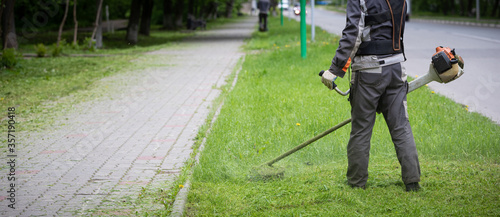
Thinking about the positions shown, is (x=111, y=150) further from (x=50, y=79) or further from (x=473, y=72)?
(x=473, y=72)

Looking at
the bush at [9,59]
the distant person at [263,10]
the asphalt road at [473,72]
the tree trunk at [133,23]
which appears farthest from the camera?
the distant person at [263,10]

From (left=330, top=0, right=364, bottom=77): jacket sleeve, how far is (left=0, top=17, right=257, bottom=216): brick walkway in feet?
6.29

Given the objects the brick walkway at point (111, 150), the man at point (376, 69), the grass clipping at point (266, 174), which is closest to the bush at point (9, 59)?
the brick walkway at point (111, 150)

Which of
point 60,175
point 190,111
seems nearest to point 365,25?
point 60,175

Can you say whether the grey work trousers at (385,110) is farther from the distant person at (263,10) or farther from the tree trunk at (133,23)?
the distant person at (263,10)

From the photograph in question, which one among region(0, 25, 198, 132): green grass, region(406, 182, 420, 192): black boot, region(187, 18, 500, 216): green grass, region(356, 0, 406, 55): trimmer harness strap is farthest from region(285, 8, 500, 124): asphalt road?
region(0, 25, 198, 132): green grass

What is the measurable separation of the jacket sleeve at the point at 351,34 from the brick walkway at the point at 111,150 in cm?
192

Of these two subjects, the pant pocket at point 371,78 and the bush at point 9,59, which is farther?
the bush at point 9,59

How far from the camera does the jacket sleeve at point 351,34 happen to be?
4.19 metres

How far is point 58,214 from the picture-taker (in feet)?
14.0

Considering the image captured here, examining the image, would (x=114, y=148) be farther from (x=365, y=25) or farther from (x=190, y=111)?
(x=365, y=25)

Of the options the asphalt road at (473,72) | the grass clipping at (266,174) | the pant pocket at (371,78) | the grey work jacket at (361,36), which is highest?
the grey work jacket at (361,36)

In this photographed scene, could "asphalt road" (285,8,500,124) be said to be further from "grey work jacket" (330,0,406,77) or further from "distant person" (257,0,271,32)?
"distant person" (257,0,271,32)

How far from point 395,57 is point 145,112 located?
194 inches
